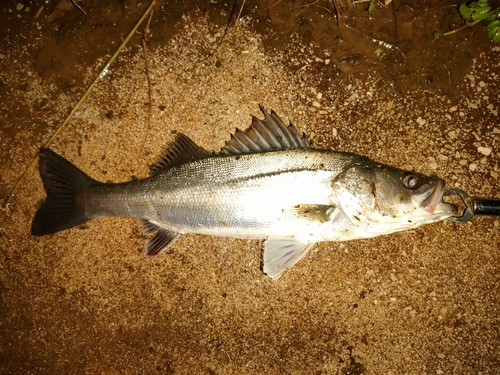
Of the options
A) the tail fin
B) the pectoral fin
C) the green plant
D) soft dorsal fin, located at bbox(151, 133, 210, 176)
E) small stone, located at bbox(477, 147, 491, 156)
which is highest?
the tail fin

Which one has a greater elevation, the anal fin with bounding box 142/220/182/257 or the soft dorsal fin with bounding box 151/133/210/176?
the soft dorsal fin with bounding box 151/133/210/176

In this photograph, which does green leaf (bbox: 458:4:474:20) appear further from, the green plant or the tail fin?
the tail fin

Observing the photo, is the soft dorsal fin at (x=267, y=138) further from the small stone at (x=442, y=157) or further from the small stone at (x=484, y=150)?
the small stone at (x=484, y=150)

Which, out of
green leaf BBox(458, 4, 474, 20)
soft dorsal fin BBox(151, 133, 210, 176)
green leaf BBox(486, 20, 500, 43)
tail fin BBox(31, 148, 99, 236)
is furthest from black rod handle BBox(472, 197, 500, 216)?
tail fin BBox(31, 148, 99, 236)

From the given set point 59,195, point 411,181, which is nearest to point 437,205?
point 411,181

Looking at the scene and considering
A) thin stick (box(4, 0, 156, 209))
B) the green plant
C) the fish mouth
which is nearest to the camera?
the fish mouth

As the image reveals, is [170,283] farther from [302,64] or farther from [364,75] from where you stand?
[364,75]

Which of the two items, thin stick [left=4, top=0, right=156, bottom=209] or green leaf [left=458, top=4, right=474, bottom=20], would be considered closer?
green leaf [left=458, top=4, right=474, bottom=20]

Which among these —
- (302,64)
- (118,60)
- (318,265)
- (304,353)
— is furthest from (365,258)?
(118,60)

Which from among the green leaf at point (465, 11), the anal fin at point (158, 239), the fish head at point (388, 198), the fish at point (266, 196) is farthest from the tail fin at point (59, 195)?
the green leaf at point (465, 11)

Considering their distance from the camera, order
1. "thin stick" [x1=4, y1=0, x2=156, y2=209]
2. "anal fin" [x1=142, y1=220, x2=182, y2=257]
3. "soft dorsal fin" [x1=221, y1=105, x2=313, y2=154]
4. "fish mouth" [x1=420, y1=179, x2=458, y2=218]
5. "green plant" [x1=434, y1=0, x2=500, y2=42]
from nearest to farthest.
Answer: "fish mouth" [x1=420, y1=179, x2=458, y2=218] → "soft dorsal fin" [x1=221, y1=105, x2=313, y2=154] → "anal fin" [x1=142, y1=220, x2=182, y2=257] → "green plant" [x1=434, y1=0, x2=500, y2=42] → "thin stick" [x1=4, y1=0, x2=156, y2=209]
